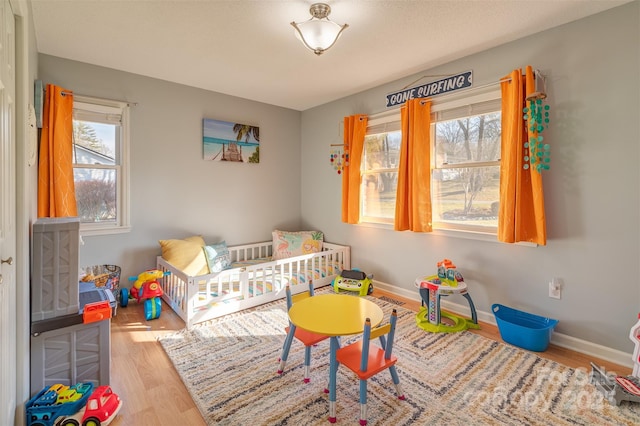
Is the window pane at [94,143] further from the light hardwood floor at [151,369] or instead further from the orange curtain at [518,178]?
the orange curtain at [518,178]

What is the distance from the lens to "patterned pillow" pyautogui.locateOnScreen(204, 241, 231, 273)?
309 cm

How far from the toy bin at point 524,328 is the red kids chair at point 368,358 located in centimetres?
110

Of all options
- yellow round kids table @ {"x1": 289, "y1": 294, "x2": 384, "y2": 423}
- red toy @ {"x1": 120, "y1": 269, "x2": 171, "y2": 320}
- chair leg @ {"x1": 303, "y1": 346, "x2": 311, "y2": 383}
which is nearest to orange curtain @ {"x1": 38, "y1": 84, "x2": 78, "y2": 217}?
red toy @ {"x1": 120, "y1": 269, "x2": 171, "y2": 320}

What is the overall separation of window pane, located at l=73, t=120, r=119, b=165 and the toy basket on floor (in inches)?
39.1

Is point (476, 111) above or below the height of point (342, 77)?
below

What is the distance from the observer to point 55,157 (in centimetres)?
249

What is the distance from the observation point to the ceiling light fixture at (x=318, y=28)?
1.86 meters

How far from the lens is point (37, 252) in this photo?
1554 mm

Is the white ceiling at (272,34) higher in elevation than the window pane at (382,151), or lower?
higher

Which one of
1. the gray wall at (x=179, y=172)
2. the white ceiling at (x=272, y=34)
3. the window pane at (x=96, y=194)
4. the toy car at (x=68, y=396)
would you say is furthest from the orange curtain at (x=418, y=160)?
the window pane at (x=96, y=194)

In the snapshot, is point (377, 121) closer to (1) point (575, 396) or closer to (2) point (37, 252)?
(1) point (575, 396)

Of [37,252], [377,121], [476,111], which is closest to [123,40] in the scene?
[37,252]

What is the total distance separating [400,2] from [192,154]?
251 cm

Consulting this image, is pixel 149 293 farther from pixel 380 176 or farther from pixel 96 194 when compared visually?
pixel 380 176
